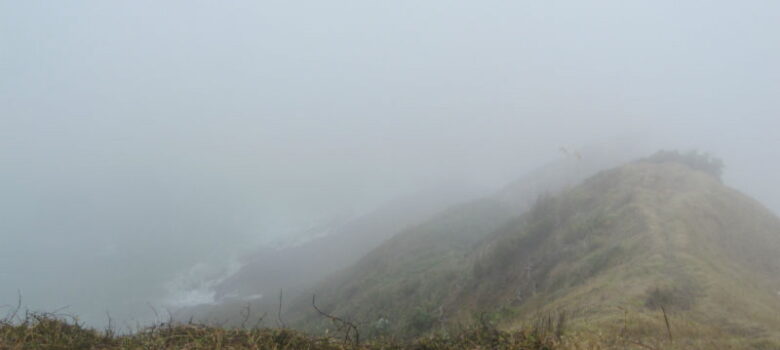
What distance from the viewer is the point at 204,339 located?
13.1 ft

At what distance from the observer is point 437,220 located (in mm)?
45719

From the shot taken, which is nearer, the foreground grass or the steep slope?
the foreground grass

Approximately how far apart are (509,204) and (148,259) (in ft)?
199

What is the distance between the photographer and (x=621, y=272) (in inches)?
452

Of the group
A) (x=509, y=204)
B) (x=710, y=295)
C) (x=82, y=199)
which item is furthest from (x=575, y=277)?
(x=82, y=199)

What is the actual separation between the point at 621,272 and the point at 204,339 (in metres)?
11.1

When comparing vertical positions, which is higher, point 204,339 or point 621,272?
point 204,339

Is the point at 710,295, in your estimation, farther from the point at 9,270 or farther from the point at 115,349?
the point at 9,270

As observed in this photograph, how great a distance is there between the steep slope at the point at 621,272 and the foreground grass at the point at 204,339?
2676 millimetres

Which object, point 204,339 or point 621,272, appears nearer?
point 204,339

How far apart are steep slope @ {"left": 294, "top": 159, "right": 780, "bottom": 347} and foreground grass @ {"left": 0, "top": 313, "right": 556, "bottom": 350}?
2.68m

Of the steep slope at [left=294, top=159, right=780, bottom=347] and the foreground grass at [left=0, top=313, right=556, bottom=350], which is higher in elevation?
the foreground grass at [left=0, top=313, right=556, bottom=350]

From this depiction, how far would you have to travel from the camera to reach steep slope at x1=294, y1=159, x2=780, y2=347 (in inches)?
329

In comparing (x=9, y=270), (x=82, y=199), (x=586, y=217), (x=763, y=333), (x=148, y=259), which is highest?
(x=82, y=199)
